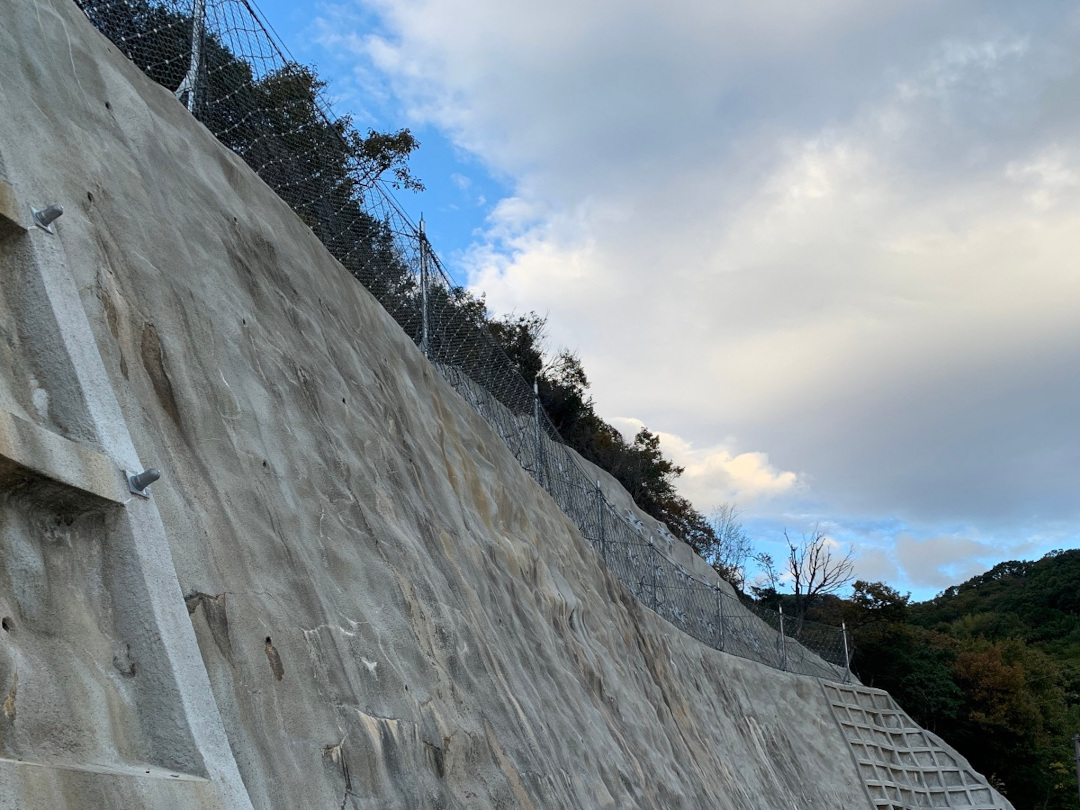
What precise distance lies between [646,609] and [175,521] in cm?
1234

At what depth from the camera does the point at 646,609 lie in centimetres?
1552

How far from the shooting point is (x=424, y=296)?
10.3 meters

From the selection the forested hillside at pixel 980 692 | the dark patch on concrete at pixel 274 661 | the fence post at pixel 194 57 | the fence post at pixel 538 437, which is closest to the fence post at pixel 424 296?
the fence post at pixel 538 437

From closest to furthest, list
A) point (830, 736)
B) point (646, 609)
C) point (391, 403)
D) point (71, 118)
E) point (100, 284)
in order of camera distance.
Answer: point (100, 284) < point (71, 118) < point (391, 403) < point (646, 609) < point (830, 736)

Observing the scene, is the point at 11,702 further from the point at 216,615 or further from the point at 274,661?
the point at 274,661

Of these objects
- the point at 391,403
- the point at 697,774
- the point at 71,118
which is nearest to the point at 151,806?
the point at 71,118

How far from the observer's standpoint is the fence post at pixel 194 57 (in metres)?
6.57

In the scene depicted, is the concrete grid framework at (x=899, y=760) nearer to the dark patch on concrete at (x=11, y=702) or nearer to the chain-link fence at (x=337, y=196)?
the chain-link fence at (x=337, y=196)

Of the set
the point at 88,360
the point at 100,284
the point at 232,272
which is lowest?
the point at 88,360

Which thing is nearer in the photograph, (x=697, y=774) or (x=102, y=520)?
(x=102, y=520)

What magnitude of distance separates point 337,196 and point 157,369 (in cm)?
456

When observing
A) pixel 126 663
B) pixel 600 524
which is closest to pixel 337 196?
pixel 126 663

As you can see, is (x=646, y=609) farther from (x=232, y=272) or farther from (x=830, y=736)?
(x=232, y=272)

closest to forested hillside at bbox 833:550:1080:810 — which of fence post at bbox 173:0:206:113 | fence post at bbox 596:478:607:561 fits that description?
fence post at bbox 596:478:607:561
